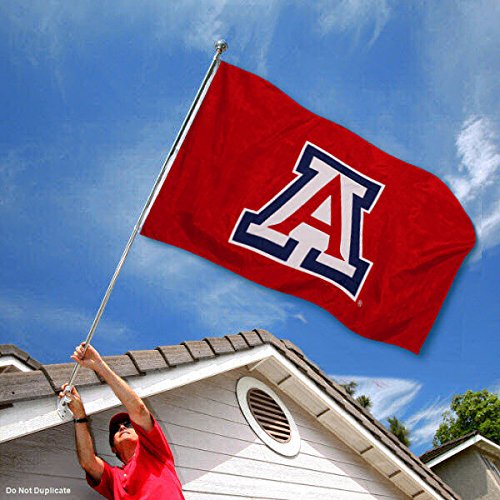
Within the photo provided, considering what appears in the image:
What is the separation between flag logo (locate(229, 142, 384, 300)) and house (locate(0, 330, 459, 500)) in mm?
1200

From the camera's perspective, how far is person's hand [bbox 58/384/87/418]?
2.93m

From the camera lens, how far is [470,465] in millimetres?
14984

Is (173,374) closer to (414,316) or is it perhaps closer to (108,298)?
(108,298)

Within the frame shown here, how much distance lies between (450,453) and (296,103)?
14.4 metres

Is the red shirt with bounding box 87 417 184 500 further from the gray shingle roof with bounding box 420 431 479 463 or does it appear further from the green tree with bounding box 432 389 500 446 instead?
the green tree with bounding box 432 389 500 446

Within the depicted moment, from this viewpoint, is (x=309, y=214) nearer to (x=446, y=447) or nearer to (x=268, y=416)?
(x=268, y=416)

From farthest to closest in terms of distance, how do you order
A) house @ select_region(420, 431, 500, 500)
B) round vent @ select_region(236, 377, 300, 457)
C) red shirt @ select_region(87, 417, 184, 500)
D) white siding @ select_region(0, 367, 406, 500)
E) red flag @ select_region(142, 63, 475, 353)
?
house @ select_region(420, 431, 500, 500) < round vent @ select_region(236, 377, 300, 457) < red flag @ select_region(142, 63, 475, 353) < white siding @ select_region(0, 367, 406, 500) < red shirt @ select_region(87, 417, 184, 500)

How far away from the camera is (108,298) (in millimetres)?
2943

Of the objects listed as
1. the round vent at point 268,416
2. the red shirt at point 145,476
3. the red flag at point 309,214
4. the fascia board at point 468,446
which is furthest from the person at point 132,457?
the fascia board at point 468,446

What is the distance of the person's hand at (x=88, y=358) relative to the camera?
2.88m

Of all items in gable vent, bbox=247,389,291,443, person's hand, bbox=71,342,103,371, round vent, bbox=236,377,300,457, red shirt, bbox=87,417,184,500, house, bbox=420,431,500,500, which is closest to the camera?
person's hand, bbox=71,342,103,371

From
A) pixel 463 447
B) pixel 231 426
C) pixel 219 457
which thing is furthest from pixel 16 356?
pixel 463 447

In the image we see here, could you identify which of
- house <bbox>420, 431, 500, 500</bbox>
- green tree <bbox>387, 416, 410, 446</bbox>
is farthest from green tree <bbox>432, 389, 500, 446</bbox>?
house <bbox>420, 431, 500, 500</bbox>

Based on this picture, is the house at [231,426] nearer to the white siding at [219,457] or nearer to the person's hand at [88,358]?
the white siding at [219,457]
